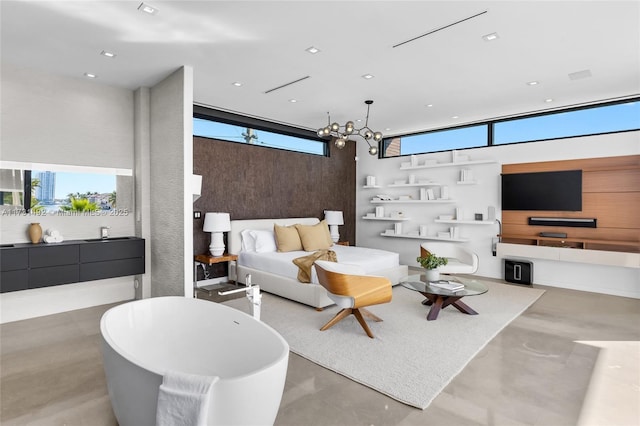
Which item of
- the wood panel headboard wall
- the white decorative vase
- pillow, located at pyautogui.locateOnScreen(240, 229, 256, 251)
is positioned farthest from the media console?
pillow, located at pyautogui.locateOnScreen(240, 229, 256, 251)

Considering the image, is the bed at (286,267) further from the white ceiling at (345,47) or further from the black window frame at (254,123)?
the white ceiling at (345,47)

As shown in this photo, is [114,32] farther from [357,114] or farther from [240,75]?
[357,114]

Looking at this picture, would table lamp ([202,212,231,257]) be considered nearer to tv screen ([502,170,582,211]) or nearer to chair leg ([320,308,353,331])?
chair leg ([320,308,353,331])

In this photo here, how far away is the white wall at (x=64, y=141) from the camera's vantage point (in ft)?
12.6

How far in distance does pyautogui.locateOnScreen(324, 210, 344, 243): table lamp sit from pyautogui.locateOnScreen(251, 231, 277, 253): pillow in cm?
165

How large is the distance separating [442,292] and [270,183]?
146 inches

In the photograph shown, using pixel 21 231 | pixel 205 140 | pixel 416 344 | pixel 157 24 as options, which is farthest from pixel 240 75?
pixel 416 344

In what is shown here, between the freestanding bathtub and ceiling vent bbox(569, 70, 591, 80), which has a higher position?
ceiling vent bbox(569, 70, 591, 80)

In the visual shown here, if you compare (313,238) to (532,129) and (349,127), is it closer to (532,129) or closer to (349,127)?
(349,127)

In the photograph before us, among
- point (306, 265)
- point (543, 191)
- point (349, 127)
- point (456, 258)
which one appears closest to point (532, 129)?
point (543, 191)

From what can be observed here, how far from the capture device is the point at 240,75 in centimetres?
414

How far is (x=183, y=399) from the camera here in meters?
1.50

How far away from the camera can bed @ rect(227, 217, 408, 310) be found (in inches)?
170

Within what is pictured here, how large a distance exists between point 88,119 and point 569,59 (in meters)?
5.55
